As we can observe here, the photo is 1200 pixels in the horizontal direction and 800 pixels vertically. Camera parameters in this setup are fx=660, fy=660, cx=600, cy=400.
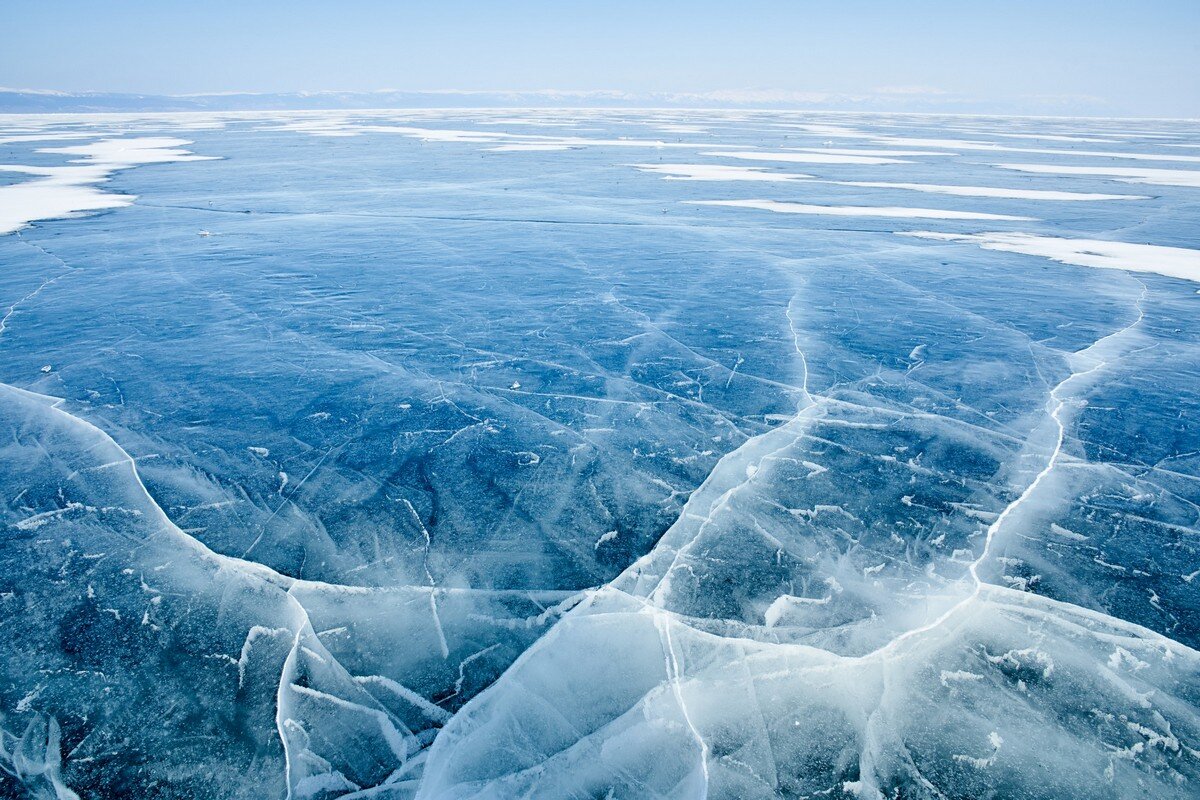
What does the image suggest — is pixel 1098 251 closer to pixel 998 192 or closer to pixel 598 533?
pixel 998 192

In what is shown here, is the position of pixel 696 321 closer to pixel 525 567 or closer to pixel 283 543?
pixel 525 567

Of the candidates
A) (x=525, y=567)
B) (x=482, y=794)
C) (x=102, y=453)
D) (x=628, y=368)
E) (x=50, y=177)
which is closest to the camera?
(x=482, y=794)

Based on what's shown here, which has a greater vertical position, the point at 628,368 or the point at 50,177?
the point at 50,177

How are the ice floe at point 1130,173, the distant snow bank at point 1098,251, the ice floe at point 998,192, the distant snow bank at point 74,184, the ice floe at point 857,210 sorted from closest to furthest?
the distant snow bank at point 1098,251 < the distant snow bank at point 74,184 < the ice floe at point 857,210 < the ice floe at point 998,192 < the ice floe at point 1130,173

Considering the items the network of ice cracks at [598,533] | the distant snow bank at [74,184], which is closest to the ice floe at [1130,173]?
the network of ice cracks at [598,533]

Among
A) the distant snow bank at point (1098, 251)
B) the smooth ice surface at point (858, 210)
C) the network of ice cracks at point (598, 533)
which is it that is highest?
the smooth ice surface at point (858, 210)

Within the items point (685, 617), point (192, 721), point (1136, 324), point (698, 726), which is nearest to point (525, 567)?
point (685, 617)

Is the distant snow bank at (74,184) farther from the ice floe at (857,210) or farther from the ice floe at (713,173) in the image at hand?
the ice floe at (713,173)

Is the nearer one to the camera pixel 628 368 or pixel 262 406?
pixel 262 406

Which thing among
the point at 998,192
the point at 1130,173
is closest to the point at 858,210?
the point at 998,192
